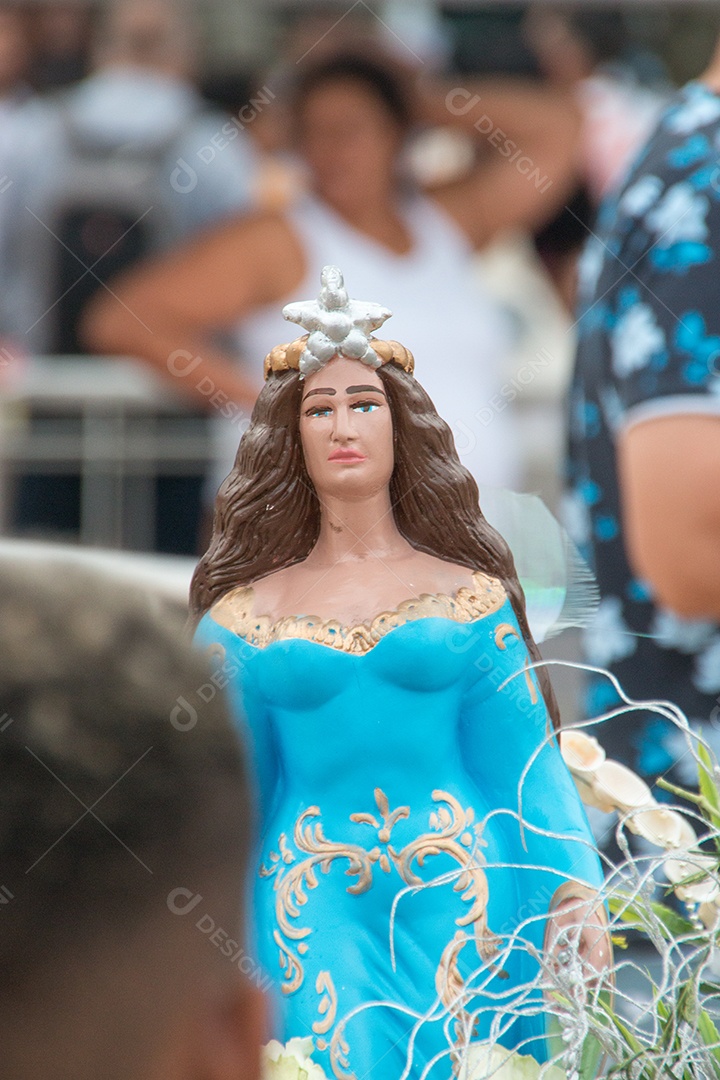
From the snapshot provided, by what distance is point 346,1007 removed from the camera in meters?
1.61

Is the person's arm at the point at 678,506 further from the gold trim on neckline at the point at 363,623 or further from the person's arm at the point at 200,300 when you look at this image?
the person's arm at the point at 200,300

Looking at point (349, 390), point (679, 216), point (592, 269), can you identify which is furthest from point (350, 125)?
point (349, 390)

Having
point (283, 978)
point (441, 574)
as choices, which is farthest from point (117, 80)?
point (283, 978)

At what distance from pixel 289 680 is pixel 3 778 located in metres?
1.05

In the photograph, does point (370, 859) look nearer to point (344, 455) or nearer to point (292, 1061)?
point (292, 1061)

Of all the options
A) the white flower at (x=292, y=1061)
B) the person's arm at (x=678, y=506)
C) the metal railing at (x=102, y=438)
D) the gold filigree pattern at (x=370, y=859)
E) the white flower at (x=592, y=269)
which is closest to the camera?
the white flower at (x=292, y=1061)

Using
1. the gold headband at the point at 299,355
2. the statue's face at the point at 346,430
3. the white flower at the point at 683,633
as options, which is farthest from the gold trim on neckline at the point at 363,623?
the white flower at the point at 683,633

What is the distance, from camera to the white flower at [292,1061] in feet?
5.07

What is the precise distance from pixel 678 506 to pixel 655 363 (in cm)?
23

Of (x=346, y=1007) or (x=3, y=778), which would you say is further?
(x=346, y=1007)

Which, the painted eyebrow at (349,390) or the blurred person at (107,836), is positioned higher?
the painted eyebrow at (349,390)

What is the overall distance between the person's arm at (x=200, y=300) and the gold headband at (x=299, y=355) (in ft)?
5.90

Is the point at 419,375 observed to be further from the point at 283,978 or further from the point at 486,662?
the point at 283,978

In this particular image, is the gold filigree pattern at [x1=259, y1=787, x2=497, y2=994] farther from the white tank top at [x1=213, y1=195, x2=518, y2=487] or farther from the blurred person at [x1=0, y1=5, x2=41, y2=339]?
the blurred person at [x1=0, y1=5, x2=41, y2=339]
